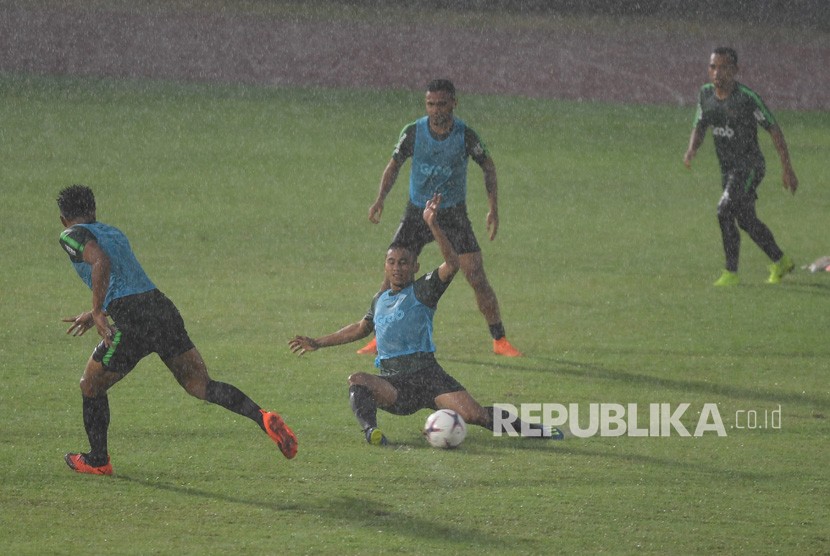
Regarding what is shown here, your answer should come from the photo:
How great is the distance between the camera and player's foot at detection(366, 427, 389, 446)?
954 cm

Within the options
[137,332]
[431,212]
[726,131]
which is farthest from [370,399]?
[726,131]

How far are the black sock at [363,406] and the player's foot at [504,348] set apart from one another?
3078 millimetres

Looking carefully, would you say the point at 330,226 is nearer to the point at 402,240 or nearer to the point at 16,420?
the point at 402,240

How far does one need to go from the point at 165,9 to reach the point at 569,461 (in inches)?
1037

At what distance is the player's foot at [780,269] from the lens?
1623cm

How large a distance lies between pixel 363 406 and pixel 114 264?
1.98 metres

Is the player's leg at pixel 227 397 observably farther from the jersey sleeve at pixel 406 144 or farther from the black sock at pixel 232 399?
the jersey sleeve at pixel 406 144

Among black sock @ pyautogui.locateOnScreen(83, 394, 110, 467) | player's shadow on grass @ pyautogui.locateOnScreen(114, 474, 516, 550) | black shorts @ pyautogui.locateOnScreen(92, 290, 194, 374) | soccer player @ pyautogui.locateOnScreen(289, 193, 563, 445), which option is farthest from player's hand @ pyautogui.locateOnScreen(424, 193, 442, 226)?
black sock @ pyautogui.locateOnScreen(83, 394, 110, 467)

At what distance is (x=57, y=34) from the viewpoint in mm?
30734

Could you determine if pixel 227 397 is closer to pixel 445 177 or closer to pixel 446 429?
pixel 446 429

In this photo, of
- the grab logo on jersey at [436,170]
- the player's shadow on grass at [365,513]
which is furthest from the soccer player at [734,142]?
the player's shadow on grass at [365,513]

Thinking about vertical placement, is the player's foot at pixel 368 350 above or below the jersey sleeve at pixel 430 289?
below

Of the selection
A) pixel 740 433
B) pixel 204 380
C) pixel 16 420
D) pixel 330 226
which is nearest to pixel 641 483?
pixel 740 433

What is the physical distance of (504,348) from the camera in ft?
41.5
